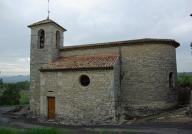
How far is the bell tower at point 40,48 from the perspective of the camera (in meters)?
22.1

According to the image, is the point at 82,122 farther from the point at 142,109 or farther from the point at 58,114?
the point at 142,109

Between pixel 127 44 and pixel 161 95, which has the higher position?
pixel 127 44

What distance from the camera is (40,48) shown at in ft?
74.3

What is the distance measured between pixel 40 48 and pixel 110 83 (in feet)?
24.9

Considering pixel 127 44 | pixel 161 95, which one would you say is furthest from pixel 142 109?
pixel 127 44

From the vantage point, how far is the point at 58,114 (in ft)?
65.1

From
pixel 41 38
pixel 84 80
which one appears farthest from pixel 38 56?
pixel 84 80

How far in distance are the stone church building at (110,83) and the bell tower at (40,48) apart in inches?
43.1

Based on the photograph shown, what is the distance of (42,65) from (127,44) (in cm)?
709

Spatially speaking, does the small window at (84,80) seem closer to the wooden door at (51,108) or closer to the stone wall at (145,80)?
the stone wall at (145,80)

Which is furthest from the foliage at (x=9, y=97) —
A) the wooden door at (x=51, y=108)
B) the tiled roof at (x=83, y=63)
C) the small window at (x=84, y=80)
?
the small window at (x=84, y=80)

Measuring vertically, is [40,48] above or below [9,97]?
above

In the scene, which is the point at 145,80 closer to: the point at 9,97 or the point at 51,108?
the point at 51,108

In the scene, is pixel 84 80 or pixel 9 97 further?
pixel 9 97
